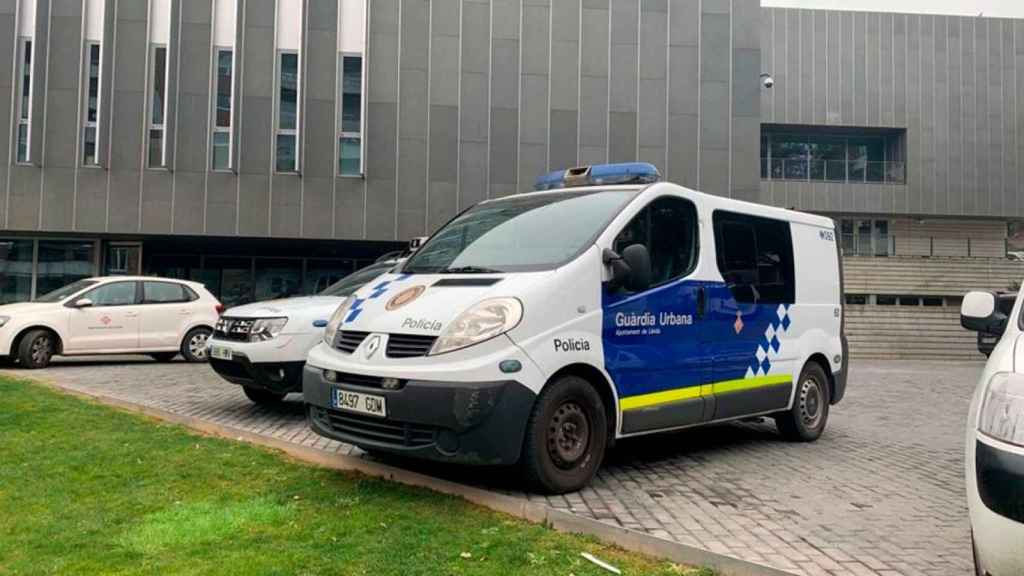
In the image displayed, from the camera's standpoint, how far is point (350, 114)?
20000mm

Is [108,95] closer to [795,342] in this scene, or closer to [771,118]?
[795,342]

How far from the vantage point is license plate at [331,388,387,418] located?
4.45m

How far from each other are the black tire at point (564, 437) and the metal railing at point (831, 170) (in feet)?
94.2

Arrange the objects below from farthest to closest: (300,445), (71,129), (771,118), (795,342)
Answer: (771,118) < (71,129) < (795,342) < (300,445)

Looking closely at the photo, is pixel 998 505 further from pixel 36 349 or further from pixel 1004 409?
pixel 36 349

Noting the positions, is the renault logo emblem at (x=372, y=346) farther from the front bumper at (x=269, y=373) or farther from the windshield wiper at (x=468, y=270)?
the front bumper at (x=269, y=373)

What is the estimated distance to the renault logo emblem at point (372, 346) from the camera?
15.1 ft

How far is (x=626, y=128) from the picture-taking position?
20141mm

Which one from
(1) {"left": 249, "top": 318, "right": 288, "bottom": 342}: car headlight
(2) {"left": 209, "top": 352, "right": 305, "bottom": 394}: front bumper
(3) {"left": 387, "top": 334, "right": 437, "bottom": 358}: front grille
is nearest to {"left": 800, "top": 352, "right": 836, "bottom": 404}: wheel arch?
(3) {"left": 387, "top": 334, "right": 437, "bottom": 358}: front grille

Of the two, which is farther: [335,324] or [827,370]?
[827,370]

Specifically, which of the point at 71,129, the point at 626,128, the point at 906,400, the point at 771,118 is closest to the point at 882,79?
the point at 771,118

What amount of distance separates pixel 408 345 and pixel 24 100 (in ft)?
66.1

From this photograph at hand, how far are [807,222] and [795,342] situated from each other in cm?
127

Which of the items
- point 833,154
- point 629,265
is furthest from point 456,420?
point 833,154
